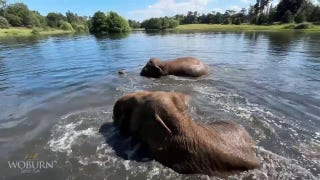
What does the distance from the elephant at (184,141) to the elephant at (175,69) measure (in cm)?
931

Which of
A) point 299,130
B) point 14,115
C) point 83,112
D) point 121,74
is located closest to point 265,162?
point 299,130

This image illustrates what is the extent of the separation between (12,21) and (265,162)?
144 metres

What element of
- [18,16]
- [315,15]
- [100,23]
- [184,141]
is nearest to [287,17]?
[315,15]

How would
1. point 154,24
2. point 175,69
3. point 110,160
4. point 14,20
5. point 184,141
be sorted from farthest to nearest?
point 154,24
point 14,20
point 175,69
point 110,160
point 184,141

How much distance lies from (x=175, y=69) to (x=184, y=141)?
10312mm

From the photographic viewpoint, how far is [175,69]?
16578 mm

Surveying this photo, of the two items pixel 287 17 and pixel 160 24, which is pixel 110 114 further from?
pixel 160 24

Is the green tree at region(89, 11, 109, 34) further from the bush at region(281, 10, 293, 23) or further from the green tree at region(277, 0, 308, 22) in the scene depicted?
the green tree at region(277, 0, 308, 22)

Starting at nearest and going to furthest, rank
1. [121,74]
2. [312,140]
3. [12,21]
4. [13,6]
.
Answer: [312,140] < [121,74] < [12,21] < [13,6]

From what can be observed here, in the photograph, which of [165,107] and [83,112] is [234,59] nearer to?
[83,112]

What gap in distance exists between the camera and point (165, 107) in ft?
21.7

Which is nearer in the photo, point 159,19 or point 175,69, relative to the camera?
point 175,69

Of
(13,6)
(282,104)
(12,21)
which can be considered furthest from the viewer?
(13,6)

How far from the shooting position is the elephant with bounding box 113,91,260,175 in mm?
6352
